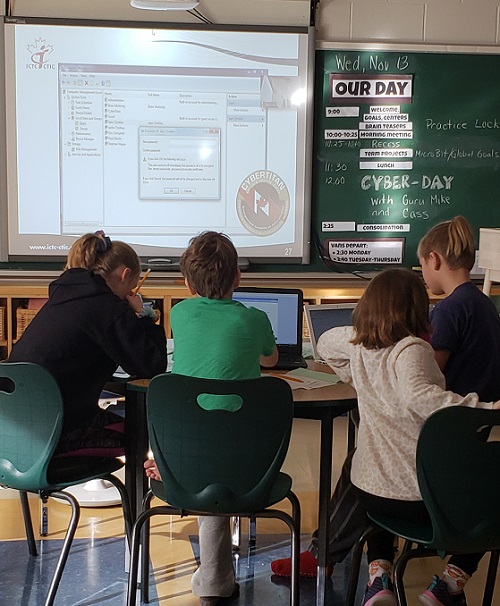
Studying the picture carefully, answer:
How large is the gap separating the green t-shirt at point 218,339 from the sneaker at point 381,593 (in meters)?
0.69

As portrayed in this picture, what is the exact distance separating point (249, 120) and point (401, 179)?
97 cm

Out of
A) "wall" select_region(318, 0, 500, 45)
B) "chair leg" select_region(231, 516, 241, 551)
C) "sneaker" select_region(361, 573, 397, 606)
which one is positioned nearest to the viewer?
"sneaker" select_region(361, 573, 397, 606)

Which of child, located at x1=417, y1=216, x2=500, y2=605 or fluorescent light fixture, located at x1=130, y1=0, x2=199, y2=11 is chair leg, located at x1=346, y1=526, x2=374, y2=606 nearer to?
child, located at x1=417, y1=216, x2=500, y2=605

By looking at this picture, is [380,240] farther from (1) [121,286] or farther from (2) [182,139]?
(1) [121,286]

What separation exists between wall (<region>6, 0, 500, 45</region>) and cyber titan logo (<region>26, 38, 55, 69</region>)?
0.16m

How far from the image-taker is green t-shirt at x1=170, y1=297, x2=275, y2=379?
7.75ft

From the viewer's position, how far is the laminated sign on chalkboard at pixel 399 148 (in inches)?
197

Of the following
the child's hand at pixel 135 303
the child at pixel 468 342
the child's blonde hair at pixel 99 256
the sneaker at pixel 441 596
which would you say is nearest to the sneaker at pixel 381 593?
the sneaker at pixel 441 596

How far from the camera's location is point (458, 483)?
6.86ft

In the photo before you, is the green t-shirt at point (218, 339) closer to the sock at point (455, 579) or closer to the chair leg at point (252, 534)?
the sock at point (455, 579)

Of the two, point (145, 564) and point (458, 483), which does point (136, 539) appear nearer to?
point (145, 564)

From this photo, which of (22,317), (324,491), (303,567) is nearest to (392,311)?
(324,491)

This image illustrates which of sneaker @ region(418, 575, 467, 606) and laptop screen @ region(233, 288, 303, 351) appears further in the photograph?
laptop screen @ region(233, 288, 303, 351)

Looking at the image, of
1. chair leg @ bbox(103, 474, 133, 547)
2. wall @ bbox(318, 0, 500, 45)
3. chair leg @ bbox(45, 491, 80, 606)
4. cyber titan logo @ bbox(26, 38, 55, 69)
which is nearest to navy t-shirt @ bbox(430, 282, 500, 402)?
chair leg @ bbox(103, 474, 133, 547)
